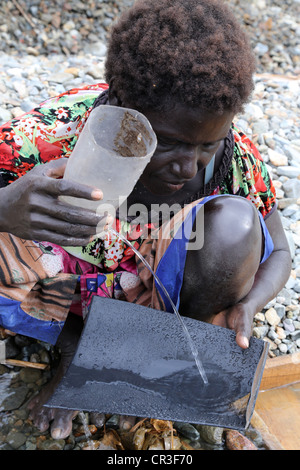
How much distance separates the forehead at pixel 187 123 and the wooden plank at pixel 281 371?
3.12 feet

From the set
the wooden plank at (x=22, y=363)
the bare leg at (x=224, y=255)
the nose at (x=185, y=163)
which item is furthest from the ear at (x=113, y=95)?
the wooden plank at (x=22, y=363)

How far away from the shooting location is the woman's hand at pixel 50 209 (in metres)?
1.12

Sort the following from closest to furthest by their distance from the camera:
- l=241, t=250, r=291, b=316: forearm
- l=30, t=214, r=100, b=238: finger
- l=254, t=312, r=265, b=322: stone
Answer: l=30, t=214, r=100, b=238: finger, l=241, t=250, r=291, b=316: forearm, l=254, t=312, r=265, b=322: stone

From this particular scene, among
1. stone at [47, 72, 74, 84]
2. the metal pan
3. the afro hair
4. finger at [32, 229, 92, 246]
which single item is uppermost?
the afro hair

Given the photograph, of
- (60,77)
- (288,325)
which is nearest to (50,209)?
(288,325)

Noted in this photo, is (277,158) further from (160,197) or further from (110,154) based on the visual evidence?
(110,154)

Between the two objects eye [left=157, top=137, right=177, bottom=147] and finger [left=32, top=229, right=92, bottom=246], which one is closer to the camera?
finger [left=32, top=229, right=92, bottom=246]

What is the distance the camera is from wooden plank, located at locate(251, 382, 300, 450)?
1732mm

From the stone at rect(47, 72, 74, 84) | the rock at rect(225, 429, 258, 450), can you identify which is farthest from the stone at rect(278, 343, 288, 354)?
the stone at rect(47, 72, 74, 84)

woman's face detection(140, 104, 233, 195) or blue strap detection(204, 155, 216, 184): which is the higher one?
woman's face detection(140, 104, 233, 195)

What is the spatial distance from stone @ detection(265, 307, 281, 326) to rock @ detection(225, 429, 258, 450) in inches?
26.5

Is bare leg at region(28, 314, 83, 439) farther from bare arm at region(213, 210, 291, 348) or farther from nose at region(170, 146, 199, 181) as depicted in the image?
nose at region(170, 146, 199, 181)

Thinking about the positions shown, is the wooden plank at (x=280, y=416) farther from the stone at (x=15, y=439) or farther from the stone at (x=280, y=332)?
the stone at (x=15, y=439)

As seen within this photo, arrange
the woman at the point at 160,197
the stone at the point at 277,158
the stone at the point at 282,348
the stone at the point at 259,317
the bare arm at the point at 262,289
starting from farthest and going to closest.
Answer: the stone at the point at 277,158 → the stone at the point at 259,317 → the stone at the point at 282,348 → the bare arm at the point at 262,289 → the woman at the point at 160,197
